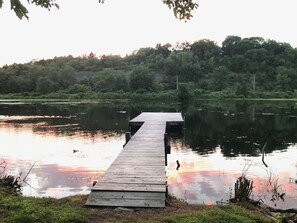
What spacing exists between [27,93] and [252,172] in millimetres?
75226

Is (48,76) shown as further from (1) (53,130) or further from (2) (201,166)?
(2) (201,166)

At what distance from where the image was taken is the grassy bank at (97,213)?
5.91 metres

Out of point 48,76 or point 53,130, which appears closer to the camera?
point 53,130

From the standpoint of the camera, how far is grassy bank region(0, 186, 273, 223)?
19.4ft

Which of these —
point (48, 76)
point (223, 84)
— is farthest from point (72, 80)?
point (223, 84)

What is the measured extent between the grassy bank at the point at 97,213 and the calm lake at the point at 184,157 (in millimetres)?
2993

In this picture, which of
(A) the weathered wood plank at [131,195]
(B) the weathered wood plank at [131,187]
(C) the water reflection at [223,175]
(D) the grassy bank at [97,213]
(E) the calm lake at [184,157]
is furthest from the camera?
(E) the calm lake at [184,157]

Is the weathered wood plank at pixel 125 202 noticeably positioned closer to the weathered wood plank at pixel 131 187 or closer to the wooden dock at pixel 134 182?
the wooden dock at pixel 134 182

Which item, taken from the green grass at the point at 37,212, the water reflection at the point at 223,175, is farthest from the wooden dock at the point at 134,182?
the water reflection at the point at 223,175

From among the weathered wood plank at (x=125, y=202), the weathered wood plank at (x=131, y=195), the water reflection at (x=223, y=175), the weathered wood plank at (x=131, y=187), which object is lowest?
the water reflection at (x=223, y=175)

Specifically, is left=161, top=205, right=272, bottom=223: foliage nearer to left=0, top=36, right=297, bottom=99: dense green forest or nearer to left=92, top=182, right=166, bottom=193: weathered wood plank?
left=92, top=182, right=166, bottom=193: weathered wood plank

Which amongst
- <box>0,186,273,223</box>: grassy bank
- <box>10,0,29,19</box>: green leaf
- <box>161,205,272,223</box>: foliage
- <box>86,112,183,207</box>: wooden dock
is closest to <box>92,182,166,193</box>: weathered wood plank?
<box>86,112,183,207</box>: wooden dock

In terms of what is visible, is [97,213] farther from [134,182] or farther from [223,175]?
[223,175]

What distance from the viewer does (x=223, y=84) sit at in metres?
81.9
